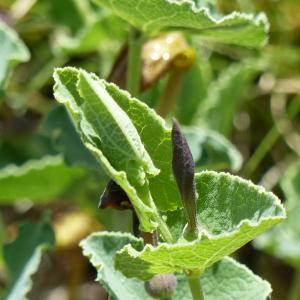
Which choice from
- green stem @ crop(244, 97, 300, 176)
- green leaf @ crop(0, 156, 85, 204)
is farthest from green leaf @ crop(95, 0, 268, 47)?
green stem @ crop(244, 97, 300, 176)

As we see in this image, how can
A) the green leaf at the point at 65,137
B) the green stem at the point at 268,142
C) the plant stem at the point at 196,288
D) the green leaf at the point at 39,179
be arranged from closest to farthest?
the plant stem at the point at 196,288, the green leaf at the point at 65,137, the green leaf at the point at 39,179, the green stem at the point at 268,142

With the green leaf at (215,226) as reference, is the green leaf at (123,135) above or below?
→ above

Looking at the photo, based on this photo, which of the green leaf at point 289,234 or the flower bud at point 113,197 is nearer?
the flower bud at point 113,197

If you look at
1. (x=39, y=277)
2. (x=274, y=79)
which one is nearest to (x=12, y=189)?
(x=39, y=277)

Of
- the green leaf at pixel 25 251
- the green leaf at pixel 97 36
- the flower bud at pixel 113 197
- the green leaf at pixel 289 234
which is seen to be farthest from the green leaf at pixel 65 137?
the flower bud at pixel 113 197

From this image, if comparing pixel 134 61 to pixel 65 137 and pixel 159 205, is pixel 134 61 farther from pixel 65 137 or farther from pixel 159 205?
pixel 159 205

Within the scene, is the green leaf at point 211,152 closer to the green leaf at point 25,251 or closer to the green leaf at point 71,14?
the green leaf at point 25,251

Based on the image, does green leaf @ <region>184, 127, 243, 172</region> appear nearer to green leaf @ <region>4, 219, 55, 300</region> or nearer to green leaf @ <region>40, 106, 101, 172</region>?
green leaf @ <region>40, 106, 101, 172</region>

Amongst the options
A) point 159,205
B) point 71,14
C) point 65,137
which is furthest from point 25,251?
point 71,14
